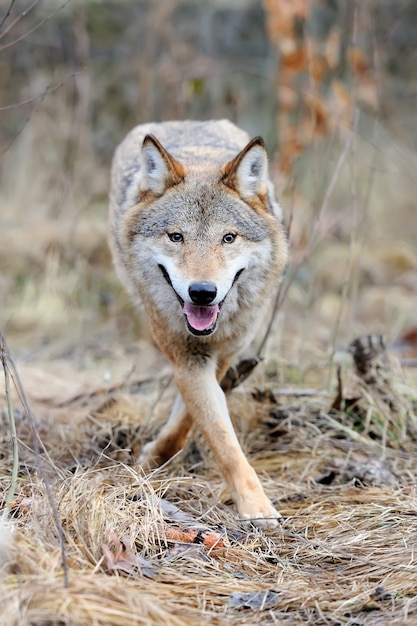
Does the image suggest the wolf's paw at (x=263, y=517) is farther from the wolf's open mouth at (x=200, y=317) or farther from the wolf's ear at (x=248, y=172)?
the wolf's ear at (x=248, y=172)

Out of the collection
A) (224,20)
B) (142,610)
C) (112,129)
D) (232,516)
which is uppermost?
(224,20)

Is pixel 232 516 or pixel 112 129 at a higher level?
pixel 112 129

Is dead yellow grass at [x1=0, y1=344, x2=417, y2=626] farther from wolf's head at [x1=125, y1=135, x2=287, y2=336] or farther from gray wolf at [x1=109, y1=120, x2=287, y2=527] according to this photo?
wolf's head at [x1=125, y1=135, x2=287, y2=336]

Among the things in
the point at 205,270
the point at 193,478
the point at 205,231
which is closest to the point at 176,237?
the point at 205,231

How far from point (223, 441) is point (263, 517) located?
20.0 inches

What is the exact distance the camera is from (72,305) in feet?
28.2

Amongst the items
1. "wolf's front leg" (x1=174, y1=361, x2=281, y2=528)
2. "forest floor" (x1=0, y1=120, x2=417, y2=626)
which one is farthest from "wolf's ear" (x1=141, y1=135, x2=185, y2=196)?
"forest floor" (x1=0, y1=120, x2=417, y2=626)

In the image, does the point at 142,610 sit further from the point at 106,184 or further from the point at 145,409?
the point at 106,184

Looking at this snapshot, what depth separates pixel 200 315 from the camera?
4.27m

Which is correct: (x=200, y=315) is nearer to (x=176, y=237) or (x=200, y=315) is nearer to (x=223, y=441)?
(x=176, y=237)

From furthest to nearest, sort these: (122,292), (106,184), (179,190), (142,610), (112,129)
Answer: (112,129)
(106,184)
(122,292)
(179,190)
(142,610)

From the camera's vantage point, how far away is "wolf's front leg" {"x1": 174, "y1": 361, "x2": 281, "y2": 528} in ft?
13.7

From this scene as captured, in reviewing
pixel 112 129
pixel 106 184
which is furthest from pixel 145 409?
pixel 112 129

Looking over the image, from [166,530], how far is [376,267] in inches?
287
